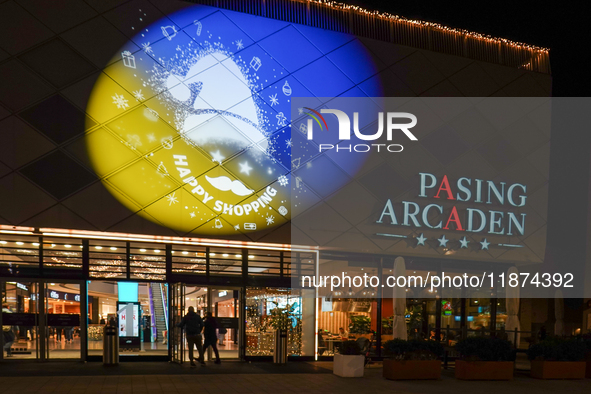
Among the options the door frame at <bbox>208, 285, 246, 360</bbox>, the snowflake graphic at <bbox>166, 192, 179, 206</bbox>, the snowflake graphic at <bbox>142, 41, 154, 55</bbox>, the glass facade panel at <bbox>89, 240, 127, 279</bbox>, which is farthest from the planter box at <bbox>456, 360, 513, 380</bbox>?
the snowflake graphic at <bbox>142, 41, 154, 55</bbox>

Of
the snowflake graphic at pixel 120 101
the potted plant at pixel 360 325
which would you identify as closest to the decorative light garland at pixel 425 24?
the snowflake graphic at pixel 120 101

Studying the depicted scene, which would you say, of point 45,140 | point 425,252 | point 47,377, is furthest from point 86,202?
point 425,252

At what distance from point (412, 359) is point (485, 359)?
5.81ft

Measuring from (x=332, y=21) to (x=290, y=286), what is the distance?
8.28 meters

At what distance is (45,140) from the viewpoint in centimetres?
1459

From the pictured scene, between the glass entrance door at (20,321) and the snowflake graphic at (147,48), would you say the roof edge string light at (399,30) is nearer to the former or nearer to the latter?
the snowflake graphic at (147,48)

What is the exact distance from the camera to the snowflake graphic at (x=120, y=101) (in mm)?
15303

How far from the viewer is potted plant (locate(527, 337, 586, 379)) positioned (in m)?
13.9

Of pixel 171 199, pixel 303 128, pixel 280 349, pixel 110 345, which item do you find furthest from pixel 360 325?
pixel 110 345

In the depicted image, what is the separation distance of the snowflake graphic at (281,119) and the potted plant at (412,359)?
716 cm

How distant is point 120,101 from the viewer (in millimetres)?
15359

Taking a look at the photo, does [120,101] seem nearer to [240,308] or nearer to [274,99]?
[274,99]

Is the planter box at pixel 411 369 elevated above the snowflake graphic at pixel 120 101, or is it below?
below

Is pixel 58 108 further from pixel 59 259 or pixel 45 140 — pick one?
pixel 59 259
